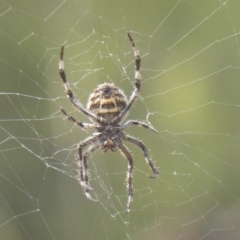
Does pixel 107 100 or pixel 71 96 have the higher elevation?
pixel 71 96

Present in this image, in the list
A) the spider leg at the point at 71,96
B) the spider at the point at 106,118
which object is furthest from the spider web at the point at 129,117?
the spider leg at the point at 71,96

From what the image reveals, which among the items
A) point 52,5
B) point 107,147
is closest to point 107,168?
point 52,5

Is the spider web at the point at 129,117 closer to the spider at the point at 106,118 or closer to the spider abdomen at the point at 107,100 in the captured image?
the spider at the point at 106,118

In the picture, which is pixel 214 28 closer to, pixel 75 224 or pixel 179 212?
pixel 179 212

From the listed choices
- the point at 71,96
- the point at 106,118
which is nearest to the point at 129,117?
the point at 106,118

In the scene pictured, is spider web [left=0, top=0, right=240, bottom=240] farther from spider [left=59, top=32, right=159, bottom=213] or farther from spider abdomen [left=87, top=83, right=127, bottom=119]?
spider abdomen [left=87, top=83, right=127, bottom=119]

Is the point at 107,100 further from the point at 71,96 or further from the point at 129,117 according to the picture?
the point at 129,117
